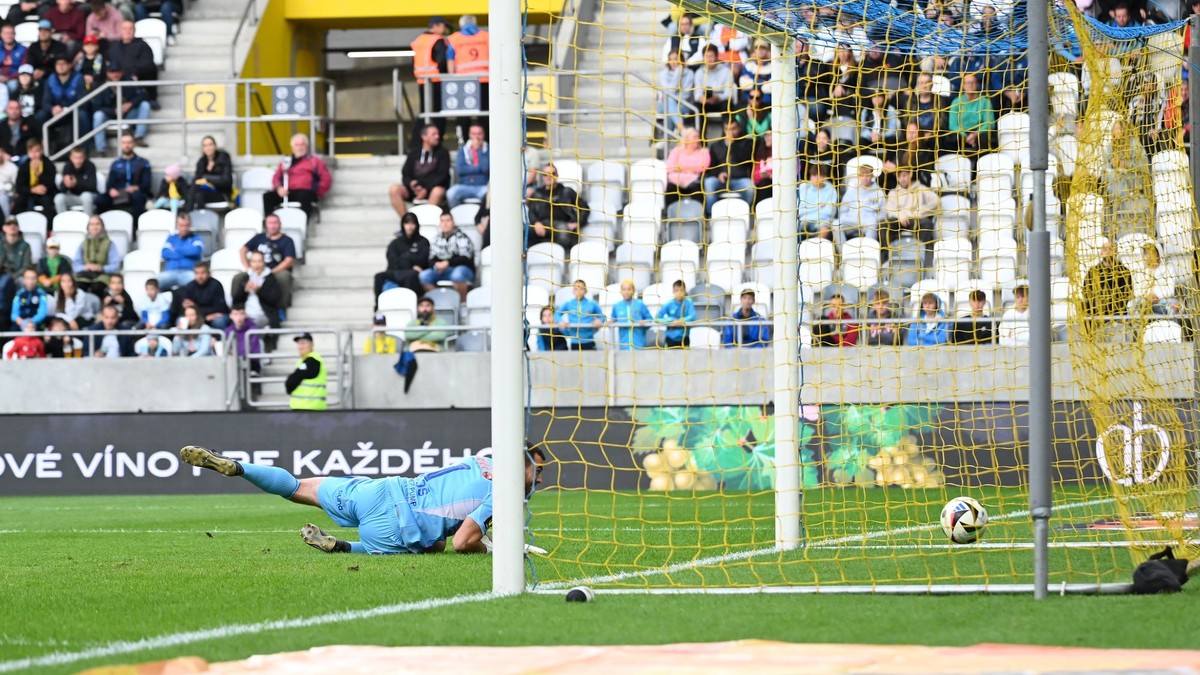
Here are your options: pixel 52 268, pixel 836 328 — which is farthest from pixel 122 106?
pixel 836 328

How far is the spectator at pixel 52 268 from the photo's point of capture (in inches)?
761

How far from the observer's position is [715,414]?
1608 centimetres

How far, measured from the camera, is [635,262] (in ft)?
60.3

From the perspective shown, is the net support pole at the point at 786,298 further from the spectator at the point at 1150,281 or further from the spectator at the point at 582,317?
the spectator at the point at 582,317

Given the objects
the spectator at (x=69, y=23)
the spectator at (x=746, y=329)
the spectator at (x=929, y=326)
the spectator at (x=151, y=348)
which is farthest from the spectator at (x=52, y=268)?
the spectator at (x=929, y=326)

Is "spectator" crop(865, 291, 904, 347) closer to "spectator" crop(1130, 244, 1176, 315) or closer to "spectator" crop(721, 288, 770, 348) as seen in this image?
"spectator" crop(721, 288, 770, 348)

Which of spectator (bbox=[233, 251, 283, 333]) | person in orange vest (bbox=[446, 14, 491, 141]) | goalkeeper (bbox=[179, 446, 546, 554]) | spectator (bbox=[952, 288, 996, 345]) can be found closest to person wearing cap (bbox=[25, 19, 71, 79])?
person in orange vest (bbox=[446, 14, 491, 141])

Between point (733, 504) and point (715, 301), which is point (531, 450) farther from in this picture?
point (715, 301)

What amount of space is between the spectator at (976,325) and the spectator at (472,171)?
7.46 metres

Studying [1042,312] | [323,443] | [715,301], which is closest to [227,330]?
[323,443]

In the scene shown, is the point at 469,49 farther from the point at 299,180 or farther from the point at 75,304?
the point at 75,304

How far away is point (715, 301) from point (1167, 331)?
760cm

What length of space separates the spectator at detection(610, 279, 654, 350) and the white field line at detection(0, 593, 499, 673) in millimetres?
9607

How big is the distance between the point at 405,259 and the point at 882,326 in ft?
21.5
